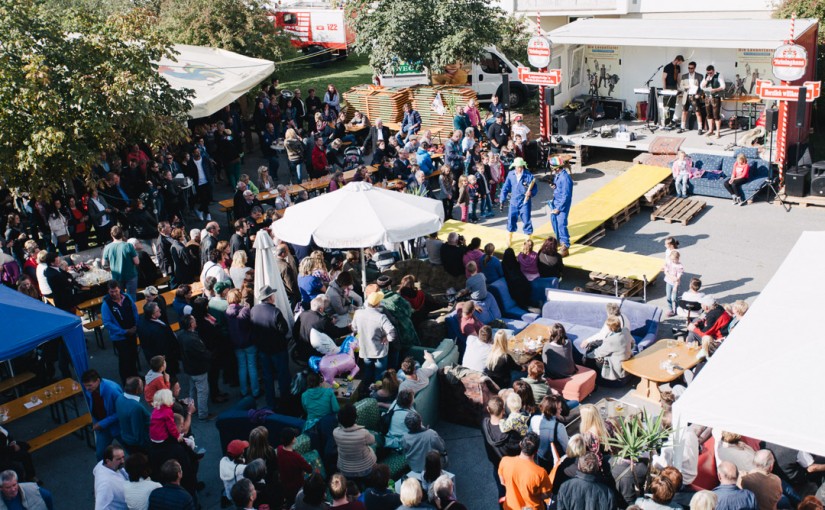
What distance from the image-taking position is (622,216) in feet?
51.7

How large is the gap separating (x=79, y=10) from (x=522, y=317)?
31.1 ft

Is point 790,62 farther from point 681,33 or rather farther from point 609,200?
point 609,200

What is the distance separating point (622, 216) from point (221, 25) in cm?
1265

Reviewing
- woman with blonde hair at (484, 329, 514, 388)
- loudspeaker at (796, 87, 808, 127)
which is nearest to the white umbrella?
woman with blonde hair at (484, 329, 514, 388)

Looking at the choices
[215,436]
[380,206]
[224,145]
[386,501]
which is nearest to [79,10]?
[224,145]

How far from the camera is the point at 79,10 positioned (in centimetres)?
1457

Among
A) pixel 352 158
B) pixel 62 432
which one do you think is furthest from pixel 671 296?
pixel 352 158

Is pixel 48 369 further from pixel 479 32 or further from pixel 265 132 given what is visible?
pixel 479 32

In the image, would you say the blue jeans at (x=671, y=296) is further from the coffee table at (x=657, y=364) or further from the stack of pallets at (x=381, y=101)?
the stack of pallets at (x=381, y=101)

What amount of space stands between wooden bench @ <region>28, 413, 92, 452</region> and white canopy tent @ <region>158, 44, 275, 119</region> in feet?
29.4

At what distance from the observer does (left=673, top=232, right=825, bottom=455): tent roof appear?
597 cm

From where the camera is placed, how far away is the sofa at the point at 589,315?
1078 cm

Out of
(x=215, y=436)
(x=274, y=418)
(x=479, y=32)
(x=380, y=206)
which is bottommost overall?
(x=215, y=436)

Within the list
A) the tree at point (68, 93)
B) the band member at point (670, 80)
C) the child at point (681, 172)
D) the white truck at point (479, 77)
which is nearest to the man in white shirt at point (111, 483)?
the tree at point (68, 93)
